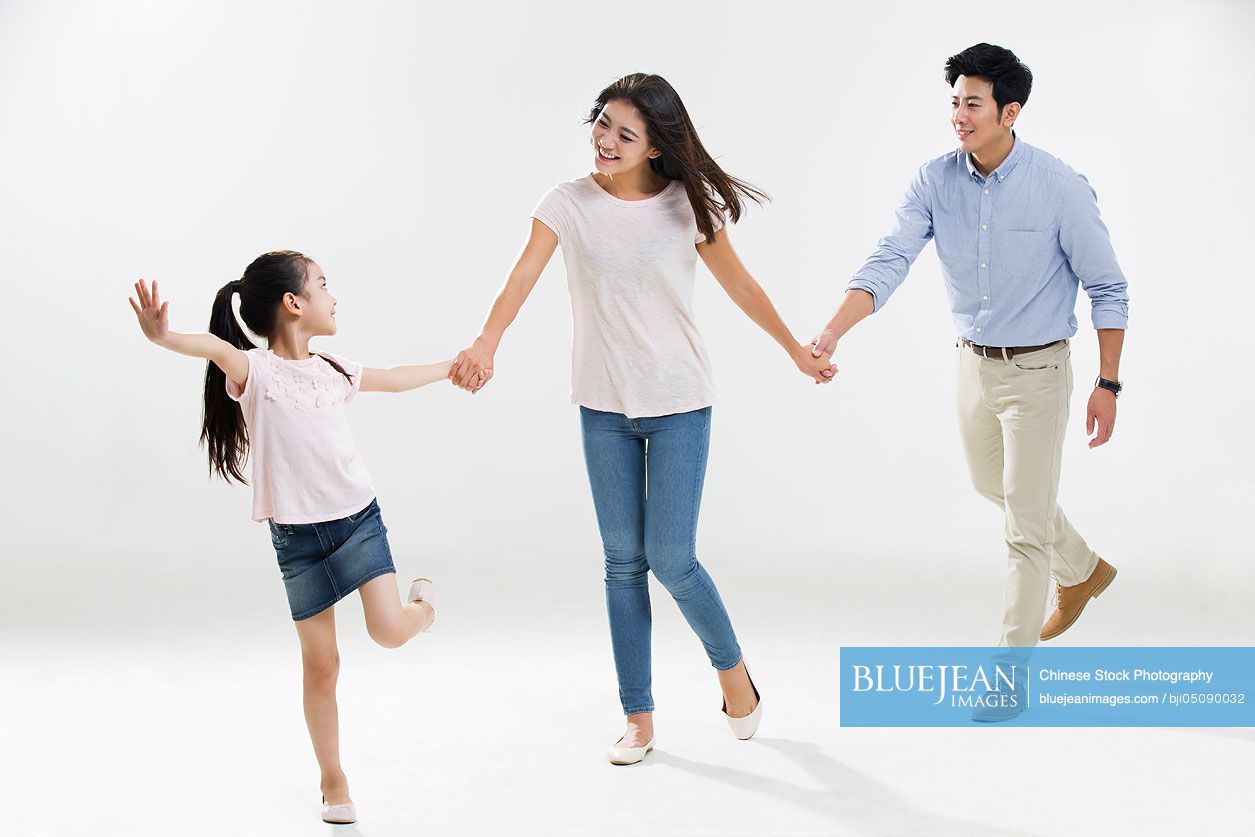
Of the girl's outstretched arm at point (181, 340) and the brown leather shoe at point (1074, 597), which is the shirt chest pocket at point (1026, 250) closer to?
the brown leather shoe at point (1074, 597)

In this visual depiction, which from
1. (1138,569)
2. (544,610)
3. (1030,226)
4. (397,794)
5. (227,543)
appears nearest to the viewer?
(397,794)

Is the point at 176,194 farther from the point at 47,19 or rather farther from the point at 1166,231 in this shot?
the point at 1166,231

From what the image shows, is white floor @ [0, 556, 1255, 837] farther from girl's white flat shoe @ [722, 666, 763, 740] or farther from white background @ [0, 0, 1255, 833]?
white background @ [0, 0, 1255, 833]

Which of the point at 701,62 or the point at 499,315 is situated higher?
the point at 701,62

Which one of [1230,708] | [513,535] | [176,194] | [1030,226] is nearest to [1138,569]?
[1230,708]

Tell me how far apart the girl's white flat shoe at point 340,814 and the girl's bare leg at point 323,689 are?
0.05 feet

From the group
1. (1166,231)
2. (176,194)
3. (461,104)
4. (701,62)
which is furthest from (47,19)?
(1166,231)

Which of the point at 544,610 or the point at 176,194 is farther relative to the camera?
the point at 176,194

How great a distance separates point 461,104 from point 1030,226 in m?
2.96

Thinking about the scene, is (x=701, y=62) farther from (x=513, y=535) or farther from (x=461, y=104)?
(x=513, y=535)

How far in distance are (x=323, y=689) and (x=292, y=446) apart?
0.53 metres

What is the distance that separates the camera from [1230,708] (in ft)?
11.6

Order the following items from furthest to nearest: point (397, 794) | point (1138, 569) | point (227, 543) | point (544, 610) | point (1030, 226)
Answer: point (227, 543) < point (1138, 569) < point (544, 610) < point (1030, 226) < point (397, 794)

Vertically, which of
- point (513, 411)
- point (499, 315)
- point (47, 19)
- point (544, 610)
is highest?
point (47, 19)
